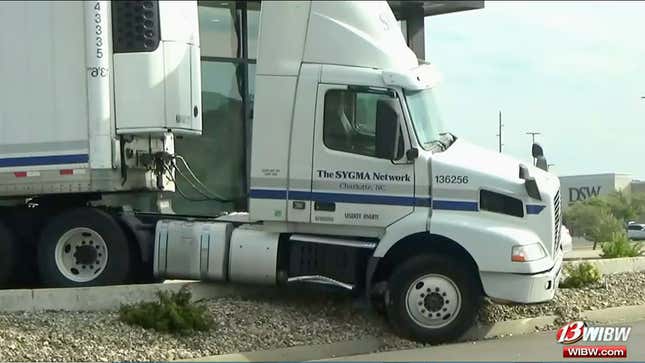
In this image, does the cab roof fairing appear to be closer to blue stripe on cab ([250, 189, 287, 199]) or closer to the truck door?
the truck door

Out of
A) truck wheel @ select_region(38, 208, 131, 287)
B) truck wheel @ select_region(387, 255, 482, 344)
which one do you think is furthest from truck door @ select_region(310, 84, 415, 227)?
truck wheel @ select_region(38, 208, 131, 287)

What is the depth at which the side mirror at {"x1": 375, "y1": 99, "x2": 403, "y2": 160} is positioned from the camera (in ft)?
31.6

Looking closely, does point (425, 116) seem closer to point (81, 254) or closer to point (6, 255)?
point (81, 254)

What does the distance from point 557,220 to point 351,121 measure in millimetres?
2688

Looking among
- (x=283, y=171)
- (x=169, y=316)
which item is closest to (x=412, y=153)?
(x=283, y=171)

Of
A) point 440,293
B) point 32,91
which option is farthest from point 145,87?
point 440,293

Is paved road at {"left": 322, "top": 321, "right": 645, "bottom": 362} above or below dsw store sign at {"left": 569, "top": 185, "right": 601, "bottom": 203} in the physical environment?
below

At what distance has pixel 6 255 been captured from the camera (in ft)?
35.9

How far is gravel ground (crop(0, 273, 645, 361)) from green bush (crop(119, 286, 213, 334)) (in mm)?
99

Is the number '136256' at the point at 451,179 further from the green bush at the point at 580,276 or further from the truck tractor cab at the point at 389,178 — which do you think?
the green bush at the point at 580,276

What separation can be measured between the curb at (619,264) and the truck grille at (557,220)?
4271 millimetres

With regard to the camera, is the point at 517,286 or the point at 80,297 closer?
the point at 517,286

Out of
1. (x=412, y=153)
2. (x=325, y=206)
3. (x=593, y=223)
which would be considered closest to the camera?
(x=412, y=153)

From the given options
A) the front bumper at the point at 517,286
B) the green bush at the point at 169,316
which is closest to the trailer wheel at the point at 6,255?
the green bush at the point at 169,316
